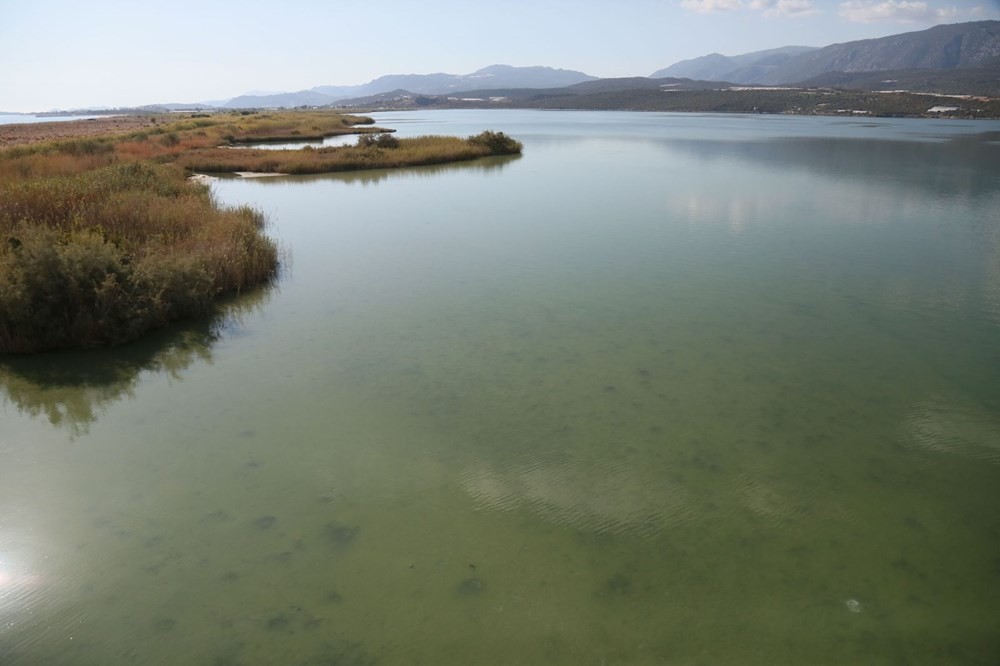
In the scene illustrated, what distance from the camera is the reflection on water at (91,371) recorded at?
17.3ft

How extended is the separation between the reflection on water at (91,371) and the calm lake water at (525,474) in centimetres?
4

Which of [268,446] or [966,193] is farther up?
[966,193]

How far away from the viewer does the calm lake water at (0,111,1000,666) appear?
299 cm

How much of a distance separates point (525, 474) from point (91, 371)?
176 inches

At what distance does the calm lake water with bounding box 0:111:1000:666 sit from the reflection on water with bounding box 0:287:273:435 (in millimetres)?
36

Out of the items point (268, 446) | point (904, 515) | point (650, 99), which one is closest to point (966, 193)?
point (904, 515)

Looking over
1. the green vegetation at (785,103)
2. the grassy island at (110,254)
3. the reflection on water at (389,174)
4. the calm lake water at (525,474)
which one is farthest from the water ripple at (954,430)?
the green vegetation at (785,103)

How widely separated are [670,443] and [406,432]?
198 cm

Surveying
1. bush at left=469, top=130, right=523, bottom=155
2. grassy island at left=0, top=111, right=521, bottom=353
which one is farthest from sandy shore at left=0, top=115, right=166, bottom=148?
grassy island at left=0, top=111, right=521, bottom=353

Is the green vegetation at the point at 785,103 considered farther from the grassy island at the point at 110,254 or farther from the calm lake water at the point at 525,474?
the grassy island at the point at 110,254

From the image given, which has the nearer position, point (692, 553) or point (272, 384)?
point (692, 553)

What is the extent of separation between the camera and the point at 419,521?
3.73m

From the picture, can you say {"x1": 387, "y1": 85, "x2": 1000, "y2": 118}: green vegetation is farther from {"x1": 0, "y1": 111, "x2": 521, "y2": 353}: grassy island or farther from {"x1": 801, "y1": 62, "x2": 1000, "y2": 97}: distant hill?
{"x1": 0, "y1": 111, "x2": 521, "y2": 353}: grassy island

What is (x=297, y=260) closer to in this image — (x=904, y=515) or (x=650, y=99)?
(x=904, y=515)
